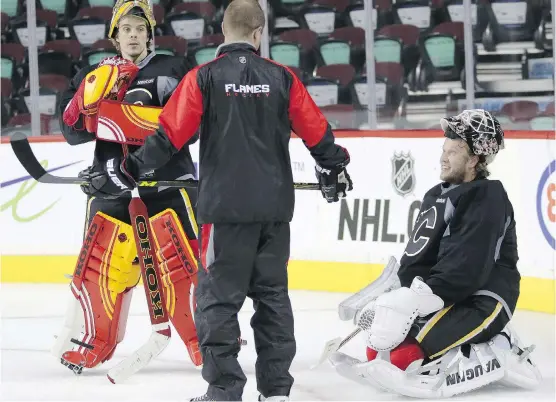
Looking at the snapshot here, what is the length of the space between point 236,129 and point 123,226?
1.00 m

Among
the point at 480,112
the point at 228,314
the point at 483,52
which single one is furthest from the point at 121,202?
the point at 483,52

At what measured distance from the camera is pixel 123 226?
399 centimetres

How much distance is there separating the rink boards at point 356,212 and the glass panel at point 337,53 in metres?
0.82

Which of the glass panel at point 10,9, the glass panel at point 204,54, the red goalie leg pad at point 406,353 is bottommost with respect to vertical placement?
the red goalie leg pad at point 406,353

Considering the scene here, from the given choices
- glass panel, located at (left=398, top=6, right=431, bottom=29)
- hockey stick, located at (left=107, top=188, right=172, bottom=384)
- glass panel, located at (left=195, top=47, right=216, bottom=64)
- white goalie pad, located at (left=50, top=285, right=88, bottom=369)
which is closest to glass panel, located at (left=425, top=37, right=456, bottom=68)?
glass panel, located at (left=398, top=6, right=431, bottom=29)

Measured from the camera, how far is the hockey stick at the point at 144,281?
12.9 ft

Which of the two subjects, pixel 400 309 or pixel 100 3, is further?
pixel 100 3

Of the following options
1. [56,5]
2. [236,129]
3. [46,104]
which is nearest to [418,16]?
[46,104]

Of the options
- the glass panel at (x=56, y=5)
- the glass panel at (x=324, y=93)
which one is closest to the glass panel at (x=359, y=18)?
the glass panel at (x=324, y=93)

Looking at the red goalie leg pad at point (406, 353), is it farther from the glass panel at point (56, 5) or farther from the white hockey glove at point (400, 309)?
the glass panel at point (56, 5)

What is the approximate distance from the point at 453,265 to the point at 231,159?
2.66 ft

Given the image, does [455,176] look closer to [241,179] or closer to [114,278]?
[241,179]

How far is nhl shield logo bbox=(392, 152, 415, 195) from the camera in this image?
5.78 m

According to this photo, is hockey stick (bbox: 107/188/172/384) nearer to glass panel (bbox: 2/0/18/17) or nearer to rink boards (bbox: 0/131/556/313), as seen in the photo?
rink boards (bbox: 0/131/556/313)
